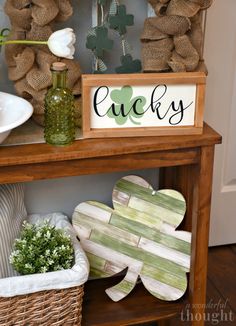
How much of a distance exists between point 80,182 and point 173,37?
0.55 m

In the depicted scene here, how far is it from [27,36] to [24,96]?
149 millimetres

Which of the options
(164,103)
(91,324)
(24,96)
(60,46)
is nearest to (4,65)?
(24,96)

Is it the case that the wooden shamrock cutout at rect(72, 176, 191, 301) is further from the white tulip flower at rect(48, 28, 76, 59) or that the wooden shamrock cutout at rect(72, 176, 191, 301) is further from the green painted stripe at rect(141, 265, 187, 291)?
the white tulip flower at rect(48, 28, 76, 59)

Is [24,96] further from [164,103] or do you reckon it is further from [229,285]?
[229,285]

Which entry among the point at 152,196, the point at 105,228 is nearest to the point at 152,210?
the point at 152,196

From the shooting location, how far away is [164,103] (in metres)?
1.32

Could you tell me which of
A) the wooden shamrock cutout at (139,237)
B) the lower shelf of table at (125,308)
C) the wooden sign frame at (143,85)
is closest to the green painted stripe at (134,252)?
the wooden shamrock cutout at (139,237)

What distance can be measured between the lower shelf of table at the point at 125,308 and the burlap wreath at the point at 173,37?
69 centimetres

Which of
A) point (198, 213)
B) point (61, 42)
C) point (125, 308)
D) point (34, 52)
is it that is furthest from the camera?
point (125, 308)

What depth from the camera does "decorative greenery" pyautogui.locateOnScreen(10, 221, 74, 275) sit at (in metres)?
1.35

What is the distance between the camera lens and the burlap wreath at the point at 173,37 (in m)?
1.30

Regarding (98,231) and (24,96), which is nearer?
(24,96)

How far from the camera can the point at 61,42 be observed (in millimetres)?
1201

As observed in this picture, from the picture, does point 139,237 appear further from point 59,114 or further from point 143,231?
point 59,114
